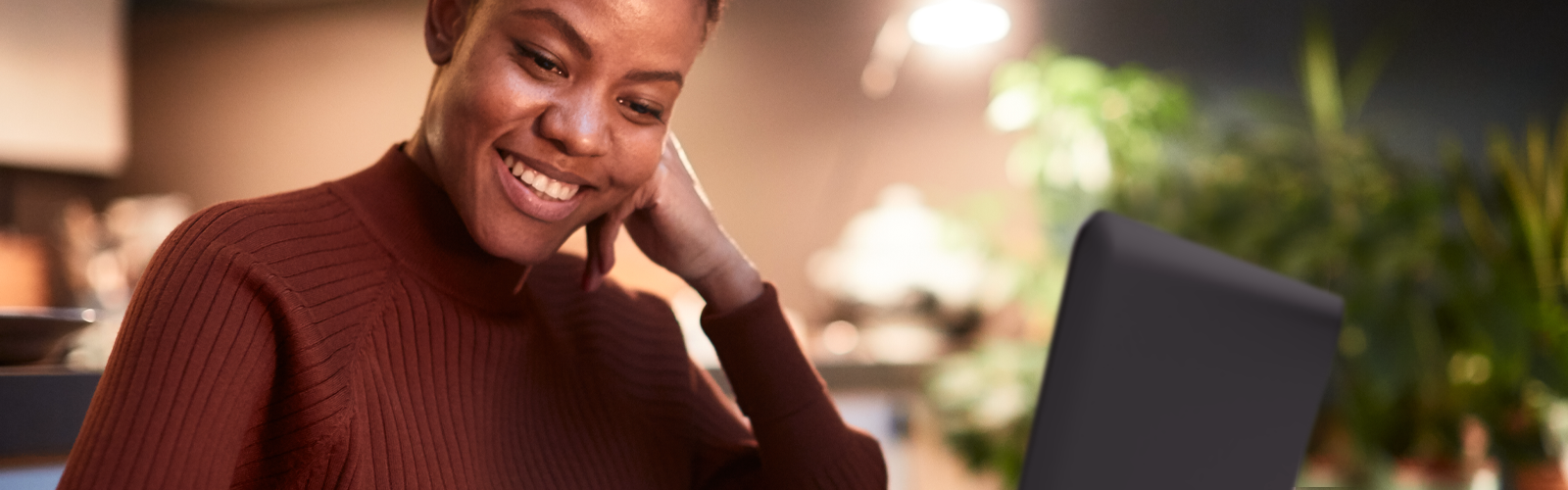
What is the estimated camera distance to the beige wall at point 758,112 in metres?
2.93

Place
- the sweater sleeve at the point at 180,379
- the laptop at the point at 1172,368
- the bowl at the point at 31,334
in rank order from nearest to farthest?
the laptop at the point at 1172,368, the sweater sleeve at the point at 180,379, the bowl at the point at 31,334

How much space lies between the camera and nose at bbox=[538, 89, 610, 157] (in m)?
0.63

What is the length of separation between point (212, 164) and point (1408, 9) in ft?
13.6

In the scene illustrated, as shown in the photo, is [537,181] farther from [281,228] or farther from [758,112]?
[758,112]

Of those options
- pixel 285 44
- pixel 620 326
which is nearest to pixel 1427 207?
pixel 620 326

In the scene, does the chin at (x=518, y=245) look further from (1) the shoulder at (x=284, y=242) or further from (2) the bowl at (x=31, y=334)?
(2) the bowl at (x=31, y=334)

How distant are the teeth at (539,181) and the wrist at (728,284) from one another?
0.17 metres

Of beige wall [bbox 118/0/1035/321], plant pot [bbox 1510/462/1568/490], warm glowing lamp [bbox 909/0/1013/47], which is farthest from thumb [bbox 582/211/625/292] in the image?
plant pot [bbox 1510/462/1568/490]

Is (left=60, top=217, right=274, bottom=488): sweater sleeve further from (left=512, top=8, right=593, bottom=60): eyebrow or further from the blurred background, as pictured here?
the blurred background

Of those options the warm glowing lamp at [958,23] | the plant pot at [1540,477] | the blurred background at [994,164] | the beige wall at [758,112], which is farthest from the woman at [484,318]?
the plant pot at [1540,477]

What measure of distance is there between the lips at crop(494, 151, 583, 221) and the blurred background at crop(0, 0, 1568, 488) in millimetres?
1264

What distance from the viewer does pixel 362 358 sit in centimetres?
58

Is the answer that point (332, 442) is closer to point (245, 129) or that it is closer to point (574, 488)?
point (574, 488)

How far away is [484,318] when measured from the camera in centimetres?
68
